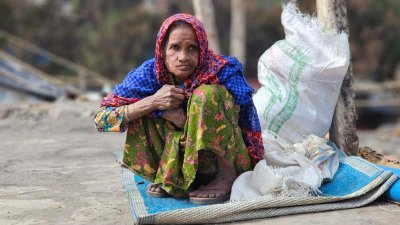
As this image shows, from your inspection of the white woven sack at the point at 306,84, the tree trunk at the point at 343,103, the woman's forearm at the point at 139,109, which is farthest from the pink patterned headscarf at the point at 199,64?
the tree trunk at the point at 343,103

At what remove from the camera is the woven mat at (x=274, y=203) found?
2516mm

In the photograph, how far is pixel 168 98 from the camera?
2.71m

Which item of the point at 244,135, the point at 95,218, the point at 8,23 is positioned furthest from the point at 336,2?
the point at 8,23

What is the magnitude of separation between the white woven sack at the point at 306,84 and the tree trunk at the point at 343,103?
62 mm

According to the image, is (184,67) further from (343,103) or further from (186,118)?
(343,103)

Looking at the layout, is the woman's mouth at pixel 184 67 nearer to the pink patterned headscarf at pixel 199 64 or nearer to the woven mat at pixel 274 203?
the pink patterned headscarf at pixel 199 64

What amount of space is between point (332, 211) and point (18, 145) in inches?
124

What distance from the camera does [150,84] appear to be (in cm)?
288

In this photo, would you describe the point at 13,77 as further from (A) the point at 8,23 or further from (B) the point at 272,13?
(B) the point at 272,13

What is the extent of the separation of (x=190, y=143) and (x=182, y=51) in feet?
1.42

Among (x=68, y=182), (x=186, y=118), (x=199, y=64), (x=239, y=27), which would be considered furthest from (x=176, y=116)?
(x=239, y=27)

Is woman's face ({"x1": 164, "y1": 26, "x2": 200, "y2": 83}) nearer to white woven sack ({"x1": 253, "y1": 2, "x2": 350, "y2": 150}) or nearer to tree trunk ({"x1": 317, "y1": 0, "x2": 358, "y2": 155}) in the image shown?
white woven sack ({"x1": 253, "y1": 2, "x2": 350, "y2": 150})

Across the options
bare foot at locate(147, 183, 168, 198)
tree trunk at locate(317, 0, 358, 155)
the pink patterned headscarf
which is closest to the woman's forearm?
the pink patterned headscarf

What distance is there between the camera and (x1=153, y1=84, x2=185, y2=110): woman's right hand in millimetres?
2715
